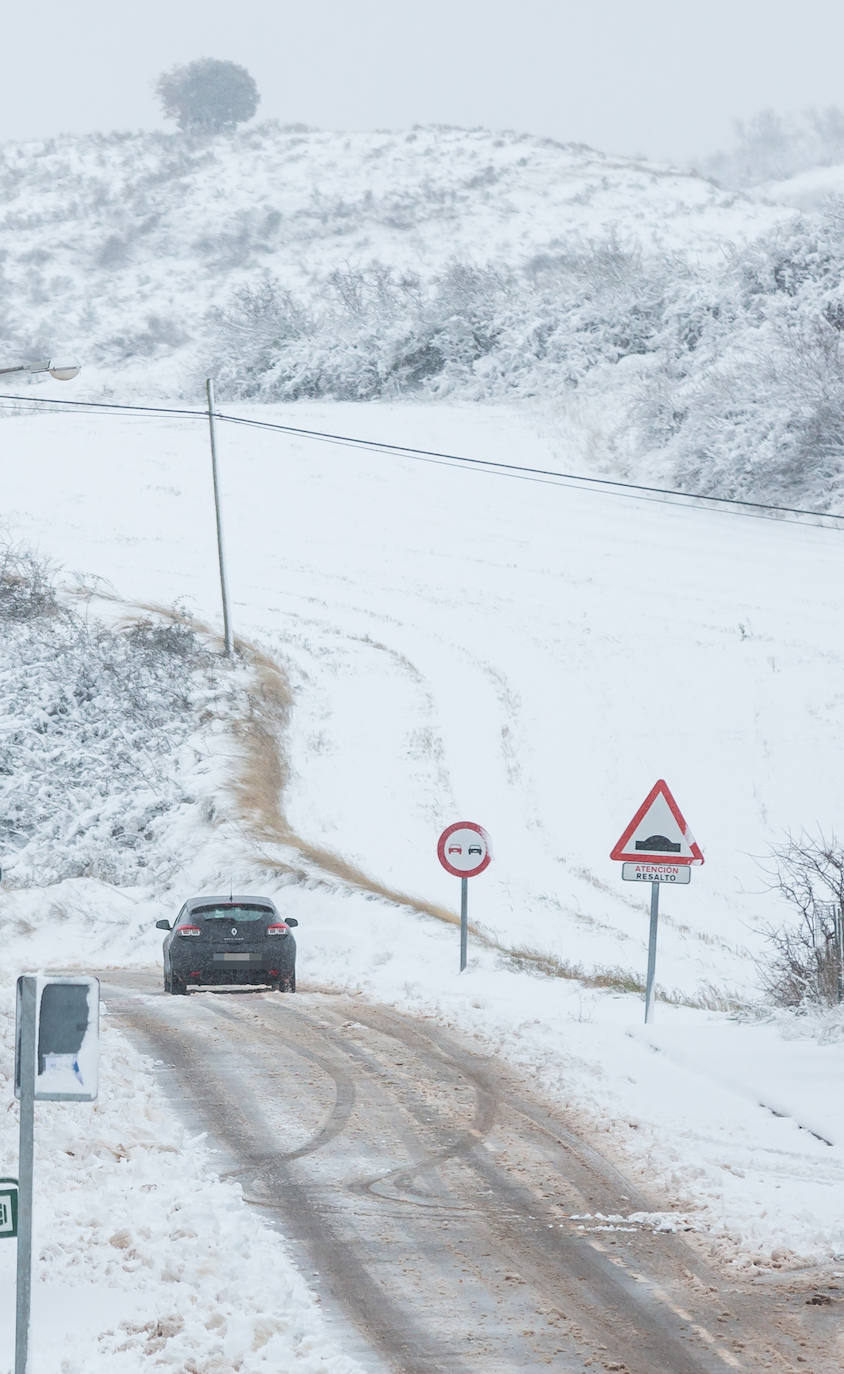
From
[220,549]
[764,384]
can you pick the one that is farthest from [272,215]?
[220,549]

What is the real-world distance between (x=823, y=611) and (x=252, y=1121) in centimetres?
3010

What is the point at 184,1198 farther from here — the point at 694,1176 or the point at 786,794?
the point at 786,794

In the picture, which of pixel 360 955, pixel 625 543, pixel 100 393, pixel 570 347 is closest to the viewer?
pixel 360 955

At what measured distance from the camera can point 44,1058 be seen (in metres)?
5.65

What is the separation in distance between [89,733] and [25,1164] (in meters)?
26.1

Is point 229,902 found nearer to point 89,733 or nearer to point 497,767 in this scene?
point 89,733

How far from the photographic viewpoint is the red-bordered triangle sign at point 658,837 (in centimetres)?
1332

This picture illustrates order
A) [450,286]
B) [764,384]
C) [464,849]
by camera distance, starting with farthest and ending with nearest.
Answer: [450,286], [764,384], [464,849]

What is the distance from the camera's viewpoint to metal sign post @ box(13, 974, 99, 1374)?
5.53 meters

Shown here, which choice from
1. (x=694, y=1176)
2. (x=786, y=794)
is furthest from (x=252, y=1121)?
(x=786, y=794)

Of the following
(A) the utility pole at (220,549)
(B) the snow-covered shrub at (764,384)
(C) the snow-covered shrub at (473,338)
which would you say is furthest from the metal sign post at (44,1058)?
(C) the snow-covered shrub at (473,338)

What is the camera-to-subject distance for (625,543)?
4597 centimetres

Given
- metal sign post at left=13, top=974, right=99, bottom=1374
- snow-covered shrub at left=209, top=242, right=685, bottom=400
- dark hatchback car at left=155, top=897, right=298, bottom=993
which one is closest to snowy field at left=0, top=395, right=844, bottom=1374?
metal sign post at left=13, top=974, right=99, bottom=1374

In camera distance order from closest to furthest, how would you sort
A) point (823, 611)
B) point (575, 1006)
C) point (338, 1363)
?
point (338, 1363)
point (575, 1006)
point (823, 611)
